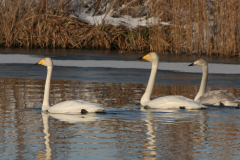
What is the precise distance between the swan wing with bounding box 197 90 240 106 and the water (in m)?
0.17

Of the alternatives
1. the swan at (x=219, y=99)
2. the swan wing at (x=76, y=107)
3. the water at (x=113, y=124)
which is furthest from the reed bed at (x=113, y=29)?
the swan wing at (x=76, y=107)

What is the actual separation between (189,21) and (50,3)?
8.24 m

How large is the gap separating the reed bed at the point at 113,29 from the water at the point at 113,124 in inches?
214

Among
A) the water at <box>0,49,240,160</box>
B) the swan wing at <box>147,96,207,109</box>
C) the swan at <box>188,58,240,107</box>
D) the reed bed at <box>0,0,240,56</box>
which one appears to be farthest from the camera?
the reed bed at <box>0,0,240,56</box>

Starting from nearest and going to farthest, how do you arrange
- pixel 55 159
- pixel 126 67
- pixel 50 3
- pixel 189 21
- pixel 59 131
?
1. pixel 55 159
2. pixel 59 131
3. pixel 126 67
4. pixel 189 21
5. pixel 50 3

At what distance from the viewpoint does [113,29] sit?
21.1m

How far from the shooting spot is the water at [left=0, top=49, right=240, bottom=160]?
14.9ft

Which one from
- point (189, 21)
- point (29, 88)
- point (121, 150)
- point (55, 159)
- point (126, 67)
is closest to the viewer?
point (55, 159)

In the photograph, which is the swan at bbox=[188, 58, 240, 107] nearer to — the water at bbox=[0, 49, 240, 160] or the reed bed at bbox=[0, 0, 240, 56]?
the water at bbox=[0, 49, 240, 160]

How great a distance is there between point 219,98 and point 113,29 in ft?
45.3

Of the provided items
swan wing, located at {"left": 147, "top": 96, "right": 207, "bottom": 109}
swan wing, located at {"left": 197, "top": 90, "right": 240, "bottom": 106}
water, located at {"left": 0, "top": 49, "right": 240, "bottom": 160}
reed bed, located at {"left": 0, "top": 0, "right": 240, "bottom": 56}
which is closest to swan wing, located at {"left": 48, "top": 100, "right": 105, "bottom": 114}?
water, located at {"left": 0, "top": 49, "right": 240, "bottom": 160}

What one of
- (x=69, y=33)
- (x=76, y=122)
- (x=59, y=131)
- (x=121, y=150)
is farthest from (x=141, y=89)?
(x=69, y=33)

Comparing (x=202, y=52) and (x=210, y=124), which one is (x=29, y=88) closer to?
(x=210, y=124)

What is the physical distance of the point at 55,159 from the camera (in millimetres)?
4246
